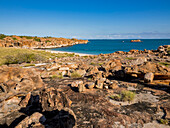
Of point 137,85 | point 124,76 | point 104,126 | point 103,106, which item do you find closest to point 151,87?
point 137,85

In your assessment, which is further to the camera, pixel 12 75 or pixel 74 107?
pixel 12 75

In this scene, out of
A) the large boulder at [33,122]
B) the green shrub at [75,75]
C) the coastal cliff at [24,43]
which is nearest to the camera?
the large boulder at [33,122]

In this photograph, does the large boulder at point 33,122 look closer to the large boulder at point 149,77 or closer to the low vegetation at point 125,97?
the low vegetation at point 125,97

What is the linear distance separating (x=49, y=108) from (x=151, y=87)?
753cm

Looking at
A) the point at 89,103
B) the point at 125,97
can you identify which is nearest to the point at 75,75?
the point at 89,103

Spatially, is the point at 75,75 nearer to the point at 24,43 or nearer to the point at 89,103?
the point at 89,103

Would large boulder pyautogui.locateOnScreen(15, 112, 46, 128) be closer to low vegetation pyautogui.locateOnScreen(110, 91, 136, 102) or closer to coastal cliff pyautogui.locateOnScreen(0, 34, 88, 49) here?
low vegetation pyautogui.locateOnScreen(110, 91, 136, 102)

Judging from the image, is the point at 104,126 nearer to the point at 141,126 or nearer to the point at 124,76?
the point at 141,126

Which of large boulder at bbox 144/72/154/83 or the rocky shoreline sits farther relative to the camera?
large boulder at bbox 144/72/154/83

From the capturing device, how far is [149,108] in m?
6.38

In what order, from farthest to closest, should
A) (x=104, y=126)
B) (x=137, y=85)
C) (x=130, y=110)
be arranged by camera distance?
(x=137, y=85)
(x=130, y=110)
(x=104, y=126)

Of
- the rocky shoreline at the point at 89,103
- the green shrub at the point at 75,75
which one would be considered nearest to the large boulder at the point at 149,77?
the rocky shoreline at the point at 89,103

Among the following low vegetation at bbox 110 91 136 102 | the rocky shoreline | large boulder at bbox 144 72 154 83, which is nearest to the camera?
the rocky shoreline

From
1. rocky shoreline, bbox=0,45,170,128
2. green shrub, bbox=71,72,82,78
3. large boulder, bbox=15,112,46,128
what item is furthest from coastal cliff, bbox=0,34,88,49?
large boulder, bbox=15,112,46,128
